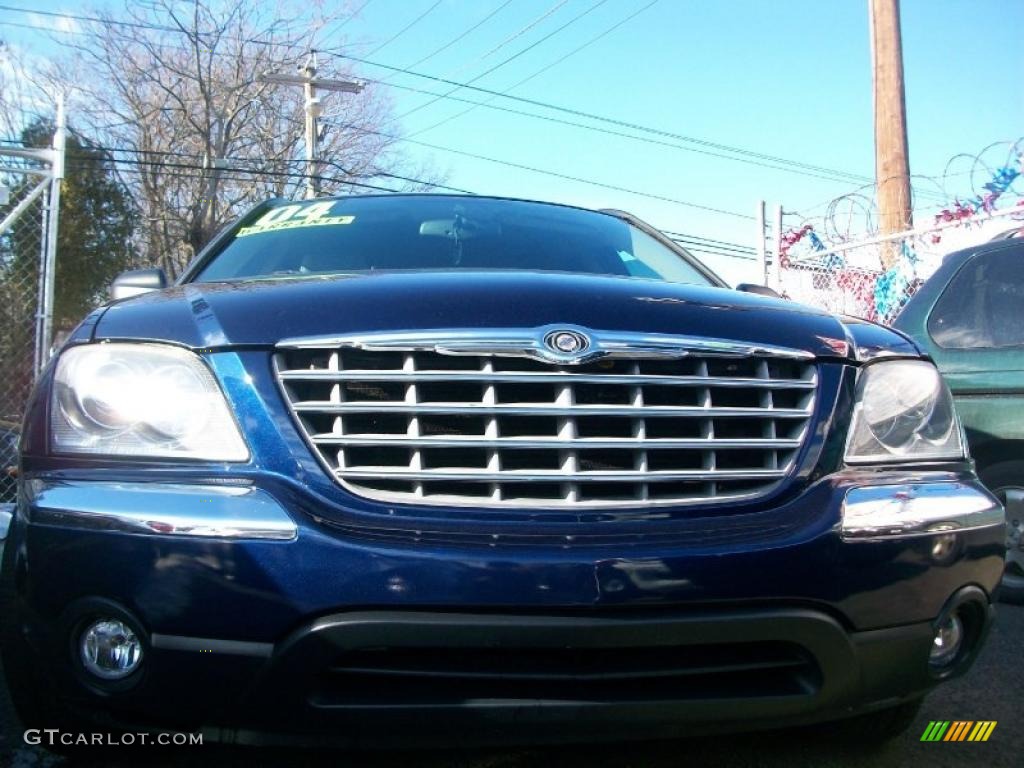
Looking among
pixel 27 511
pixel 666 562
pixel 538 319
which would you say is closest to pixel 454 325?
pixel 538 319

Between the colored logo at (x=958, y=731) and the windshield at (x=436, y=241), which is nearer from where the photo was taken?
the colored logo at (x=958, y=731)

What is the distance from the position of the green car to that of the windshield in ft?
5.84

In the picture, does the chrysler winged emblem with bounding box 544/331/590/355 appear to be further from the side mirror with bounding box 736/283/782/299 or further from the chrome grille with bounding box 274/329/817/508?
the side mirror with bounding box 736/283/782/299

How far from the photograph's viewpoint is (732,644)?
1.79m

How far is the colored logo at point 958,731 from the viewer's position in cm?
250

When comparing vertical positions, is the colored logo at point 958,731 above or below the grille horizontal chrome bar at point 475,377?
below

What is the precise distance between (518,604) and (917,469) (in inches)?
42.1

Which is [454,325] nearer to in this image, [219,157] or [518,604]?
[518,604]

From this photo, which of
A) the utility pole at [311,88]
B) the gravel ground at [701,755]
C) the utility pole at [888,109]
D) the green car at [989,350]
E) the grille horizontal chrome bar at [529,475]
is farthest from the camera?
the utility pole at [311,88]

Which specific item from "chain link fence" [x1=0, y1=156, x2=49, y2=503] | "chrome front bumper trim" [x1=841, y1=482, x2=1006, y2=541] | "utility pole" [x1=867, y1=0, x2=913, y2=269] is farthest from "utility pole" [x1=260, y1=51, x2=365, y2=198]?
"chrome front bumper trim" [x1=841, y1=482, x2=1006, y2=541]

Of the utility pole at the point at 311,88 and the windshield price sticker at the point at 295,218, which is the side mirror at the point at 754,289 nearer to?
the windshield price sticker at the point at 295,218

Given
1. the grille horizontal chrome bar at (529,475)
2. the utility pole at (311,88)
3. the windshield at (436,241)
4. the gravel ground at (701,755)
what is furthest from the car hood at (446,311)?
the utility pole at (311,88)

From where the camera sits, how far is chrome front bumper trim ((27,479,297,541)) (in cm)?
168

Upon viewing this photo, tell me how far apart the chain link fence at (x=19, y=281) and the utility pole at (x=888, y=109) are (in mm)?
7811
